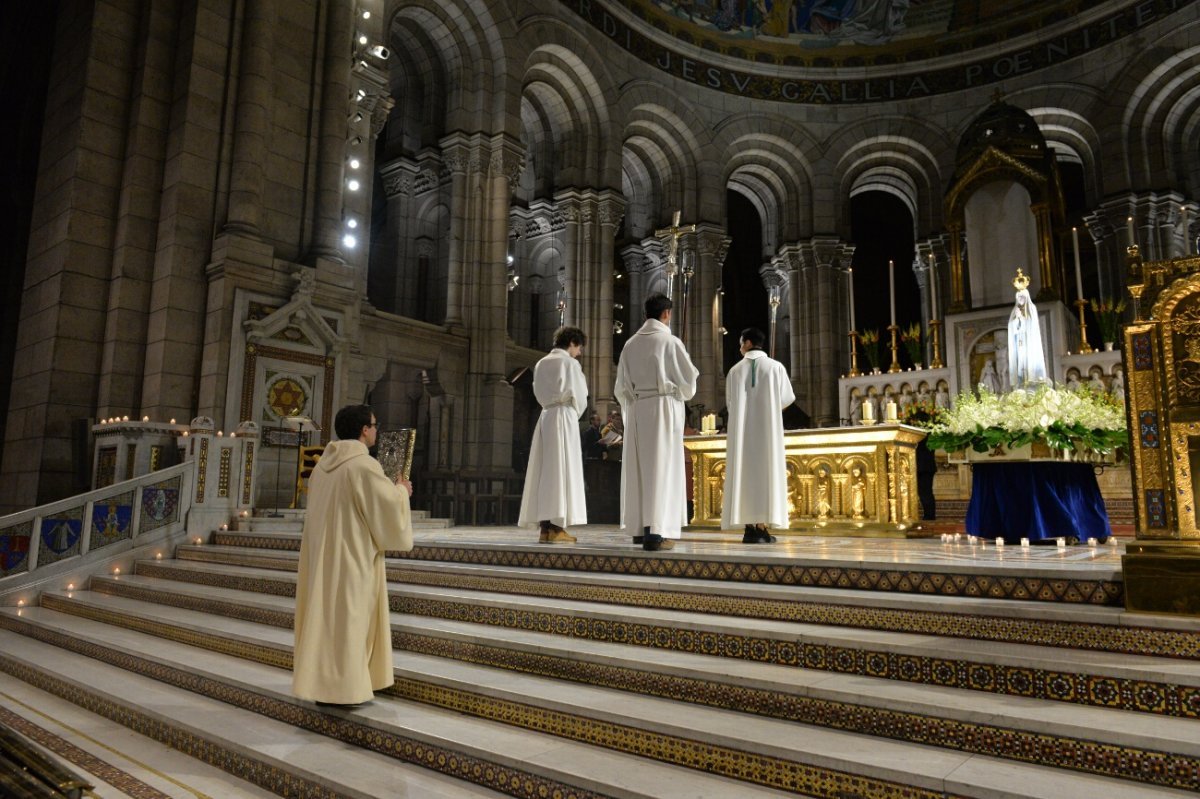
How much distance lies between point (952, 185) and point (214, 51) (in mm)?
12023

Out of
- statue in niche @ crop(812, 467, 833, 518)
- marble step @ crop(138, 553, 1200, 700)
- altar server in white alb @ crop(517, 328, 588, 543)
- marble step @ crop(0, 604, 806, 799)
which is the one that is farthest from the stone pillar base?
statue in niche @ crop(812, 467, 833, 518)

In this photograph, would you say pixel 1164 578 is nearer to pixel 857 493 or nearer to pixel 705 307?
pixel 857 493

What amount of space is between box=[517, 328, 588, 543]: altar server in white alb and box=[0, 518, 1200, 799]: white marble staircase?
180 centimetres

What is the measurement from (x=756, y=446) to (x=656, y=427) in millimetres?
1240

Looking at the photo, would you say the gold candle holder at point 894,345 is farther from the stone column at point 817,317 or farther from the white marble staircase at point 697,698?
the white marble staircase at point 697,698

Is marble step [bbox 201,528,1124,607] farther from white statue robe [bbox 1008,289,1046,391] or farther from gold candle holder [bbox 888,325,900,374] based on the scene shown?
gold candle holder [bbox 888,325,900,374]

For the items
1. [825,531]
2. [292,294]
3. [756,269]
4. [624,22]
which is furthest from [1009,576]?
[756,269]

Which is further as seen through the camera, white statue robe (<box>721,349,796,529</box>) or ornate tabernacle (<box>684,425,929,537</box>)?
ornate tabernacle (<box>684,425,929,537</box>)

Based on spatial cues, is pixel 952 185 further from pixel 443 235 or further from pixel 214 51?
pixel 214 51

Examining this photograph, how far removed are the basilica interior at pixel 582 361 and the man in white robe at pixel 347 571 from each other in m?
0.22

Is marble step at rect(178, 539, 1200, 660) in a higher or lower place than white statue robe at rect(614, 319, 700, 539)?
lower

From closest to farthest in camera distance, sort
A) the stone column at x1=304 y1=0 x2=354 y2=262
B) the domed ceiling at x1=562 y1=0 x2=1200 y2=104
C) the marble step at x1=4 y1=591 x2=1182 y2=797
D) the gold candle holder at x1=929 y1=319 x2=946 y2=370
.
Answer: the marble step at x1=4 y1=591 x2=1182 y2=797, the stone column at x1=304 y1=0 x2=354 y2=262, the gold candle holder at x1=929 y1=319 x2=946 y2=370, the domed ceiling at x1=562 y1=0 x2=1200 y2=104

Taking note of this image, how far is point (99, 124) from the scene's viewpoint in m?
10.6

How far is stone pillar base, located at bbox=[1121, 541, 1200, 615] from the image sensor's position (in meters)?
3.32
